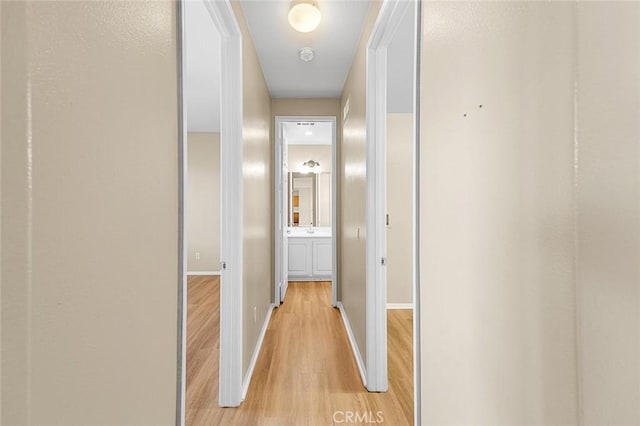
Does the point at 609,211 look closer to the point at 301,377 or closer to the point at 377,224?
the point at 377,224

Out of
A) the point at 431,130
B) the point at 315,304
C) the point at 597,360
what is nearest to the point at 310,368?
the point at 315,304

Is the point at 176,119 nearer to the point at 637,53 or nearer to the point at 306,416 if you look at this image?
the point at 637,53

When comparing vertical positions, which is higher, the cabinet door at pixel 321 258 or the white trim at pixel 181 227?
the white trim at pixel 181 227

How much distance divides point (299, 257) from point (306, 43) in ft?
11.3

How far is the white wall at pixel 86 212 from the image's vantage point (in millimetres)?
446

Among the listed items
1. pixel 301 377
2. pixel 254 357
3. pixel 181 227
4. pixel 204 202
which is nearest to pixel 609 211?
pixel 181 227

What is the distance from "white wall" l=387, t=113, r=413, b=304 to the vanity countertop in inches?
63.3

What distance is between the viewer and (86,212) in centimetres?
58

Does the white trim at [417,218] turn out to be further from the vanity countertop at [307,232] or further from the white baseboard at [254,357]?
the vanity countertop at [307,232]

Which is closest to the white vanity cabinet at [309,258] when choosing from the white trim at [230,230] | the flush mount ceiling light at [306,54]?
the flush mount ceiling light at [306,54]

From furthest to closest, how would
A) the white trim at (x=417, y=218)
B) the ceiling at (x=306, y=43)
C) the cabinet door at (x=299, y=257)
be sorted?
the cabinet door at (x=299, y=257)
the ceiling at (x=306, y=43)
the white trim at (x=417, y=218)

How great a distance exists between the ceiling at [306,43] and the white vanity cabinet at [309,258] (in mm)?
2490

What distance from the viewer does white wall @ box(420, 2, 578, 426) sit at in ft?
1.69

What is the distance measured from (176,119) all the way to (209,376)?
2020mm
